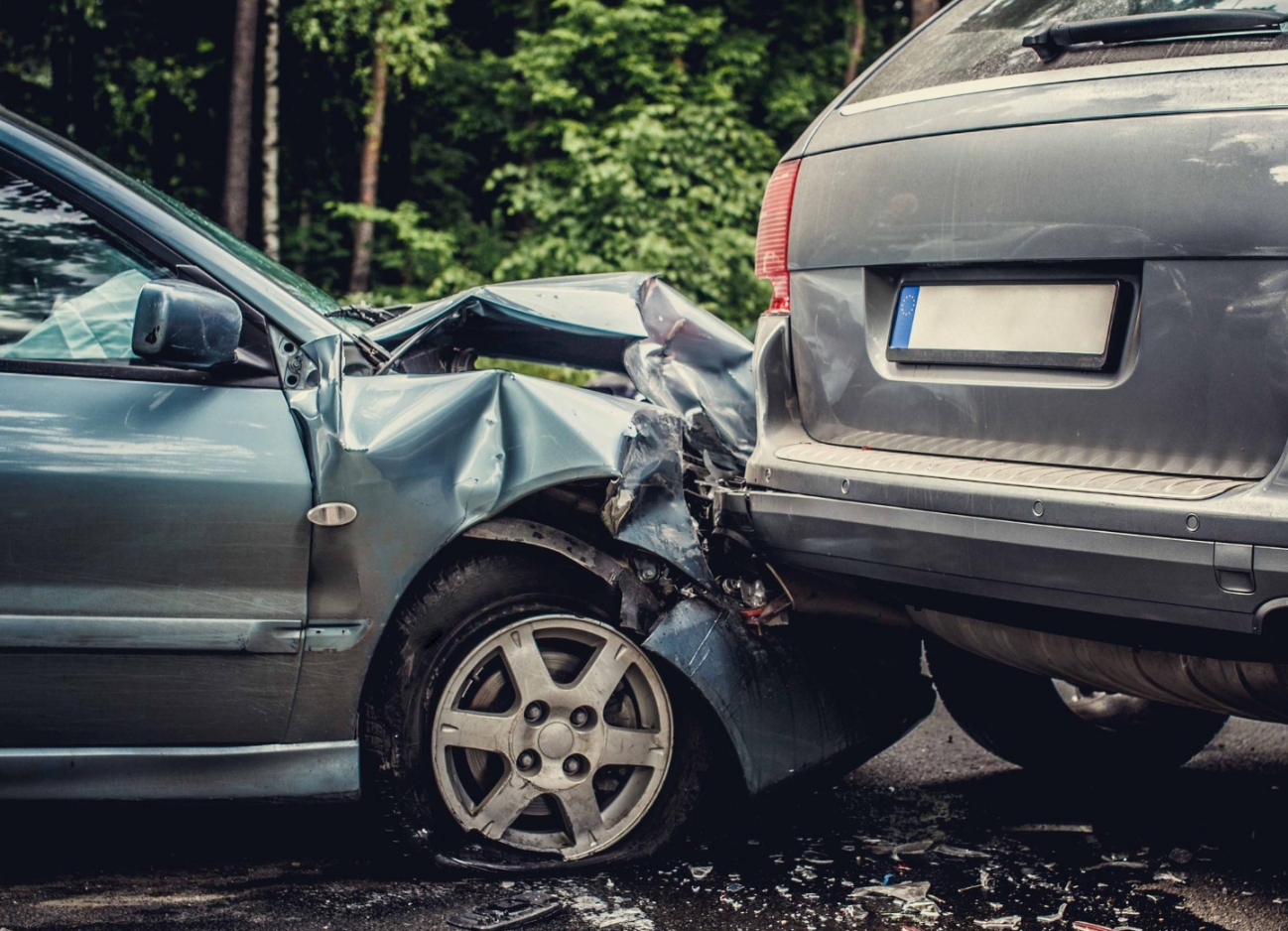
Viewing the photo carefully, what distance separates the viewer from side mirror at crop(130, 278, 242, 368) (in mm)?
2627

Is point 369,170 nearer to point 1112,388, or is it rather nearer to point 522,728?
point 522,728

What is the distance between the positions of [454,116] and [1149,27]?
55.5 ft

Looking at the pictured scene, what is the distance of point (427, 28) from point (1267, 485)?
15.9 meters

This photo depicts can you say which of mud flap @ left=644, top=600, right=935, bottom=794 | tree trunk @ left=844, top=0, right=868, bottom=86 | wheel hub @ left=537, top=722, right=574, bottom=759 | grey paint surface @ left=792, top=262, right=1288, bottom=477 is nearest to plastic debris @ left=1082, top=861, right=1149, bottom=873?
mud flap @ left=644, top=600, right=935, bottom=794

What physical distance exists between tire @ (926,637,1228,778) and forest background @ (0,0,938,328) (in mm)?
10688

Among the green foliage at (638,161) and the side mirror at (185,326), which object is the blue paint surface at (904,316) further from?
the green foliage at (638,161)

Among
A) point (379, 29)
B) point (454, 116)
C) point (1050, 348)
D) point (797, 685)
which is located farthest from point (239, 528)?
point (454, 116)

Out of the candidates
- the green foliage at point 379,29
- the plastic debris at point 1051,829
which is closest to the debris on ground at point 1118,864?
the plastic debris at point 1051,829

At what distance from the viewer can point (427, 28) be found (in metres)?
16.6

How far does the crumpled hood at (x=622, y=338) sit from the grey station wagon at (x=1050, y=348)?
427mm

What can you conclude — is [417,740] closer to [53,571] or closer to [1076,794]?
[53,571]

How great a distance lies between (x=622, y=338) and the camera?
343 cm

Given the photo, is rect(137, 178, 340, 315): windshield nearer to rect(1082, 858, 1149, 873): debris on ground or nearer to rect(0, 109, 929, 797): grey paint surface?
rect(0, 109, 929, 797): grey paint surface

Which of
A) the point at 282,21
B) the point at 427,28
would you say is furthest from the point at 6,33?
the point at 427,28
